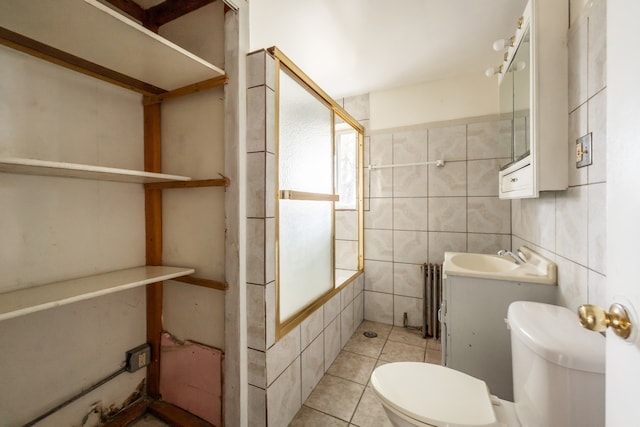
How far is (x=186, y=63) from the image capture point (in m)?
1.09

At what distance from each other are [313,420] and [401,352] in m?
0.89

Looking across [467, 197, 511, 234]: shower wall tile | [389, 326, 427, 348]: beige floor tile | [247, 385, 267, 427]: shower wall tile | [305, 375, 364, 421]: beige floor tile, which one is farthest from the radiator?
[247, 385, 267, 427]: shower wall tile

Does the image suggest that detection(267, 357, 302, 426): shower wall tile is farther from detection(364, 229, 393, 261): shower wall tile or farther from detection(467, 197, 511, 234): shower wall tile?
detection(467, 197, 511, 234): shower wall tile

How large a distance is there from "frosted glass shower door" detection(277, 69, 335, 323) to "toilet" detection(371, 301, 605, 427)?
609mm

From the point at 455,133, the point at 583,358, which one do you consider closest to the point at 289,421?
the point at 583,358

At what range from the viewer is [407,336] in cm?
218

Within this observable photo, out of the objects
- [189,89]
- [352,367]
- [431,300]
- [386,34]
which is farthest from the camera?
[431,300]

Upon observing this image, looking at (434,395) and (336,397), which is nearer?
(434,395)

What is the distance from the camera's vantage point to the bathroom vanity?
1275 mm

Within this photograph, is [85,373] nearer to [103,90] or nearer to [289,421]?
[289,421]

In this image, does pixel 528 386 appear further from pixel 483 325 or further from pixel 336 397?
pixel 336 397

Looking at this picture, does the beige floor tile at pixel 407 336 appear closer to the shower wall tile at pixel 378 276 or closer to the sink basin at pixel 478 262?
the shower wall tile at pixel 378 276

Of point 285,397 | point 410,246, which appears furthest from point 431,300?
point 285,397

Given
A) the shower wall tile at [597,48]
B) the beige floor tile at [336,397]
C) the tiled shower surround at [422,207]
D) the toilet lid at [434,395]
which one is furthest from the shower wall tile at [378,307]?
the shower wall tile at [597,48]
